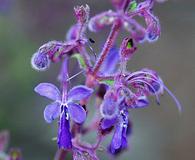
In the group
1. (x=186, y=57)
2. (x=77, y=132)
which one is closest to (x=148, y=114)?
(x=186, y=57)

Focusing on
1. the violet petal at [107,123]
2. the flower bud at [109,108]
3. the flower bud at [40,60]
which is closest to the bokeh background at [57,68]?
the flower bud at [40,60]

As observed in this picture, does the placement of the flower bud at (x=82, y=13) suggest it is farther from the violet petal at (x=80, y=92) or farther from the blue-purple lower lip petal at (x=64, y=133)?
the blue-purple lower lip petal at (x=64, y=133)

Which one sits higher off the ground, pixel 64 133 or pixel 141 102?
pixel 141 102

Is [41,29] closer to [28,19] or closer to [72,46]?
[28,19]

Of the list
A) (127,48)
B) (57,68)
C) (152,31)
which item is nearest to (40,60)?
(127,48)

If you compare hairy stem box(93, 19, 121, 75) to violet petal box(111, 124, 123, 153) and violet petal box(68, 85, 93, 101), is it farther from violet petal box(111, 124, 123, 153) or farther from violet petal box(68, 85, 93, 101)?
violet petal box(111, 124, 123, 153)

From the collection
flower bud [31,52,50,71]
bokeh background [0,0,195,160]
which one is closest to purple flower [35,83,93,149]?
flower bud [31,52,50,71]

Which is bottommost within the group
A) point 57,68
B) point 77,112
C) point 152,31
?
point 77,112

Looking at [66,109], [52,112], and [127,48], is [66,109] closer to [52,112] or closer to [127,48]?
[52,112]
